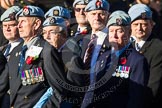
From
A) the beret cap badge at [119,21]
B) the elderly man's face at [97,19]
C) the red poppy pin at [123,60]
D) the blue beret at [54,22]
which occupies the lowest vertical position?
the red poppy pin at [123,60]

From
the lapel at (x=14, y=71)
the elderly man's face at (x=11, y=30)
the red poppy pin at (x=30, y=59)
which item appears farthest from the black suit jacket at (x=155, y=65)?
the elderly man's face at (x=11, y=30)

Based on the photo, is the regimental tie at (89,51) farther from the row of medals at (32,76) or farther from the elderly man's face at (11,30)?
the elderly man's face at (11,30)

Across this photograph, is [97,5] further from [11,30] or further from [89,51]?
[11,30]

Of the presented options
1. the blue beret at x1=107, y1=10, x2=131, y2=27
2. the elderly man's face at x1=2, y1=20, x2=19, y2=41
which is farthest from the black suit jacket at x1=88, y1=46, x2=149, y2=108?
the elderly man's face at x1=2, y1=20, x2=19, y2=41

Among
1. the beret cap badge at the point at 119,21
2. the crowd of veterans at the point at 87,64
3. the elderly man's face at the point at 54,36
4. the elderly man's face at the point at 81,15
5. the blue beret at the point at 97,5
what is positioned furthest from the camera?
the elderly man's face at the point at 81,15

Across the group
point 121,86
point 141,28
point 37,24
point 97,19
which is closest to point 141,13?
point 141,28

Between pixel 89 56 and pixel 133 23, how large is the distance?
36.9 inches

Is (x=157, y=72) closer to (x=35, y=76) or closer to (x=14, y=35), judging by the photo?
(x=35, y=76)

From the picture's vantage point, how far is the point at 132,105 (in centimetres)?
719

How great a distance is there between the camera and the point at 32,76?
7.46 metres

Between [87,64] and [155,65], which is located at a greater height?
[87,64]

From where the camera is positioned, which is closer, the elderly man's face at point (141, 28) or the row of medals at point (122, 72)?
the row of medals at point (122, 72)

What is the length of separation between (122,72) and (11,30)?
2354 mm

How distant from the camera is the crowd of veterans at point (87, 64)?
672 cm
